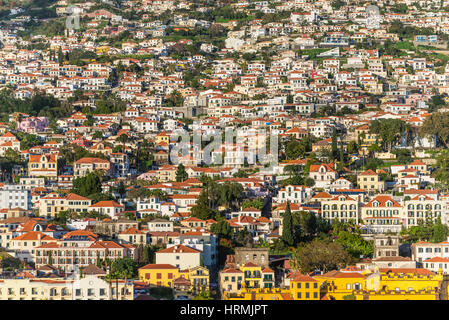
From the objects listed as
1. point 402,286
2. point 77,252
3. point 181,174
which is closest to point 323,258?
point 402,286

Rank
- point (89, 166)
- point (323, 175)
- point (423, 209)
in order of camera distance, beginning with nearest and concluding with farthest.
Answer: point (423, 209) → point (323, 175) → point (89, 166)

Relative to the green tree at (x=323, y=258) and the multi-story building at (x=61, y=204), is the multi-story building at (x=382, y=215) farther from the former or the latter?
the multi-story building at (x=61, y=204)

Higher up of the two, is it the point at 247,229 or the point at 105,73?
the point at 105,73

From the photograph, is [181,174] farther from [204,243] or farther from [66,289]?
[66,289]

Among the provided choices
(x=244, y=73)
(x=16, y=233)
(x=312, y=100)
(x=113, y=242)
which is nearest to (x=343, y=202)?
(x=113, y=242)

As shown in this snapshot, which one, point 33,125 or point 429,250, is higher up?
point 33,125

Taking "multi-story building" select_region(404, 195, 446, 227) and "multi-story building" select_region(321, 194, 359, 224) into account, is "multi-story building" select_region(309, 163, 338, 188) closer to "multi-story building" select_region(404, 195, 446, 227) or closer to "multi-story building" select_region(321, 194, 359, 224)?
"multi-story building" select_region(321, 194, 359, 224)

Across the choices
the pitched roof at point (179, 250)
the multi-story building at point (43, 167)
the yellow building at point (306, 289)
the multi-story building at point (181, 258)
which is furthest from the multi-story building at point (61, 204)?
the yellow building at point (306, 289)

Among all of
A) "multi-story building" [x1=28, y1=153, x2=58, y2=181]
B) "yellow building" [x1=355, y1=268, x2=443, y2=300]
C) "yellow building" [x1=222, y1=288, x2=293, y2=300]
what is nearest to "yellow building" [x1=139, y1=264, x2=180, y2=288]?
"yellow building" [x1=222, y1=288, x2=293, y2=300]

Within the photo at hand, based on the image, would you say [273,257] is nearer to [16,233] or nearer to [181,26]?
[16,233]
